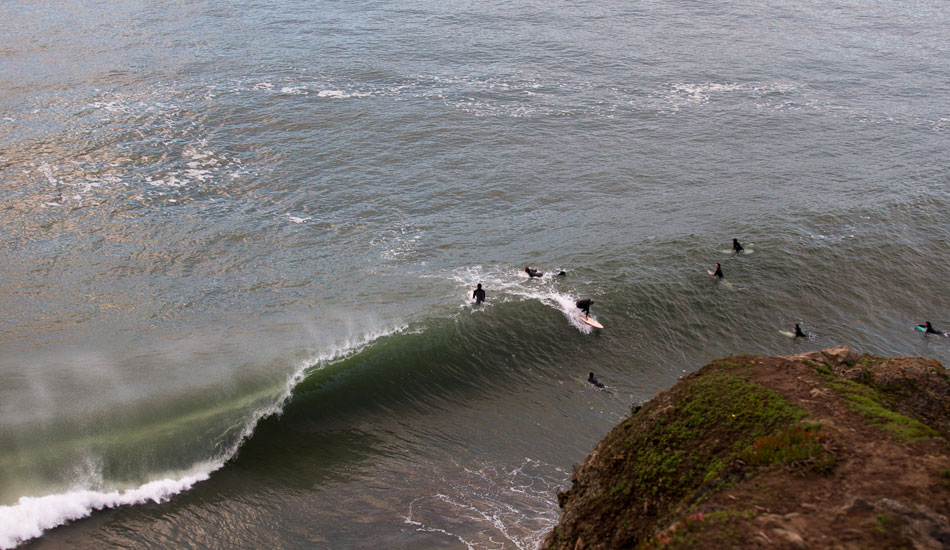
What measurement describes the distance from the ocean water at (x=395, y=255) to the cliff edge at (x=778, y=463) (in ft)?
15.4

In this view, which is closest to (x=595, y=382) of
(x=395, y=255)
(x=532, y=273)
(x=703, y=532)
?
(x=532, y=273)

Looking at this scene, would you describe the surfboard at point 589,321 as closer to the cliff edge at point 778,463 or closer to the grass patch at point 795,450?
the cliff edge at point 778,463

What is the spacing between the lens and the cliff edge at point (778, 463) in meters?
9.60

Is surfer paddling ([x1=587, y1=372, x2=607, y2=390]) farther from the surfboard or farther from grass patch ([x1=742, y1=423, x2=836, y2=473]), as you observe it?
grass patch ([x1=742, y1=423, x2=836, y2=473])

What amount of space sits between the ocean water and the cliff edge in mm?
4707

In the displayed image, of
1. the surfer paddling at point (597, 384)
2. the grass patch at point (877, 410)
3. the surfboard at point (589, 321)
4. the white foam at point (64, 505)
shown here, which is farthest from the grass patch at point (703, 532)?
the surfboard at point (589, 321)

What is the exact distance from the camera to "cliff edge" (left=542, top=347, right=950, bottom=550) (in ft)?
31.5

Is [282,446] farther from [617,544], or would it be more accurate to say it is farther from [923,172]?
[923,172]

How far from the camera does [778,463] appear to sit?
1096cm

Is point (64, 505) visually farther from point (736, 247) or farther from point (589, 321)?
point (736, 247)

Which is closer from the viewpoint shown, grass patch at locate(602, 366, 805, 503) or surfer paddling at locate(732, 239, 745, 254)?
grass patch at locate(602, 366, 805, 503)

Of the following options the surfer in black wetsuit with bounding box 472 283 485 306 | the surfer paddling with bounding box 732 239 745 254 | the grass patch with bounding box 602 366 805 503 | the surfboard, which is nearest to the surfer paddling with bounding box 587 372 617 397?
the surfboard

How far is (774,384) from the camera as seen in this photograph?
13.3 metres

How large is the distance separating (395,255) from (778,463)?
2098 centimetres
